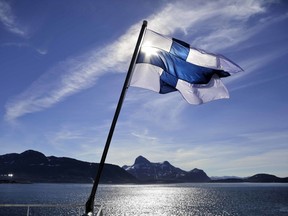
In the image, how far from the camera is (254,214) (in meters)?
101

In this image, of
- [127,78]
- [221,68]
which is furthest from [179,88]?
[127,78]

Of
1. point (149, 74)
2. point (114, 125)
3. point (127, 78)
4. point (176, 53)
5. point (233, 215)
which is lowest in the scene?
point (233, 215)

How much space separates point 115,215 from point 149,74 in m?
97.8

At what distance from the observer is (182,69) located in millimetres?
9836

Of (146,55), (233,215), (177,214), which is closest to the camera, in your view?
(146,55)

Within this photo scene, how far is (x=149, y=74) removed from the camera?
943cm

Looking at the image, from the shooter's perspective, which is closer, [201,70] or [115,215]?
[201,70]

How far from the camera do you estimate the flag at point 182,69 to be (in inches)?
368

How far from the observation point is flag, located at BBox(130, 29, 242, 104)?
30.7ft

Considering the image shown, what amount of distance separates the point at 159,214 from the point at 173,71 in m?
106

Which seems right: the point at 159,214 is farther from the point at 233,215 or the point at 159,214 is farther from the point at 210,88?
the point at 210,88

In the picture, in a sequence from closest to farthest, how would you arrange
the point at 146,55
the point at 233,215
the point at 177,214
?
1. the point at 146,55
2. the point at 233,215
3. the point at 177,214

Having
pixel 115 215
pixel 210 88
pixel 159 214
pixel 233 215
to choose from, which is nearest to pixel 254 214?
pixel 233 215

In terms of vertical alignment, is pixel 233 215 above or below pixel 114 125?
below
